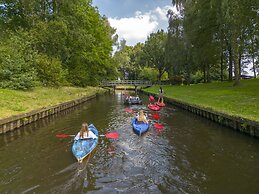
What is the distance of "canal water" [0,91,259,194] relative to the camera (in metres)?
6.96

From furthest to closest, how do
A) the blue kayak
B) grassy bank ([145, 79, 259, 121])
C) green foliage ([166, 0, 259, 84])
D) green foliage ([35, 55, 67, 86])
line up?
green foliage ([35, 55, 67, 86]) → green foliage ([166, 0, 259, 84]) → grassy bank ([145, 79, 259, 121]) → the blue kayak

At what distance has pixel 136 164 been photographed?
879 cm

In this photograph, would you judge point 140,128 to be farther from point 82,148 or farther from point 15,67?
point 15,67

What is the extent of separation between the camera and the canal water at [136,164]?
274 inches

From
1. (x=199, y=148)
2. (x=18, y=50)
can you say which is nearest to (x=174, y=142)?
(x=199, y=148)

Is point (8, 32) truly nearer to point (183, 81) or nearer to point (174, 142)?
point (174, 142)

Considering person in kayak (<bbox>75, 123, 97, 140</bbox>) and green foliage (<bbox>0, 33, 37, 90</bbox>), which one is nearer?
person in kayak (<bbox>75, 123, 97, 140</bbox>)

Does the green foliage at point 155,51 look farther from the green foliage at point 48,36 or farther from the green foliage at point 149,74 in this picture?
the green foliage at point 48,36

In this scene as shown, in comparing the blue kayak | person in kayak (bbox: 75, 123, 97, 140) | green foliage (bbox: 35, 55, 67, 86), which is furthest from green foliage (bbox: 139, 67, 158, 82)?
the blue kayak

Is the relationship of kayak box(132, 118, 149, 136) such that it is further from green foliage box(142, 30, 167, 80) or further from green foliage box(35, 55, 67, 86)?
green foliage box(142, 30, 167, 80)

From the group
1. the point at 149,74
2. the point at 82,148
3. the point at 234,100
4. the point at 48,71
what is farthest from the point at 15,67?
the point at 149,74

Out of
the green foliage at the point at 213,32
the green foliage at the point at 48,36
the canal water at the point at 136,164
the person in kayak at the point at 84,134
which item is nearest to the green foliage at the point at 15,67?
the green foliage at the point at 48,36

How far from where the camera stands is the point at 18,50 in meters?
26.7

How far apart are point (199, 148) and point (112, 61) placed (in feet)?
169
